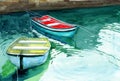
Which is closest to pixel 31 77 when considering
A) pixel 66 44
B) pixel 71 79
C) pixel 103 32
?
pixel 71 79

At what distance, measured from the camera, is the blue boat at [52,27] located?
62.0 feet

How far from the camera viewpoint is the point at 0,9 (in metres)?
22.6

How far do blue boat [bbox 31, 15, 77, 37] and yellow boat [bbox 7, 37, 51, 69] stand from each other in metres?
2.48

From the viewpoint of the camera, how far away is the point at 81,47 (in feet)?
59.9

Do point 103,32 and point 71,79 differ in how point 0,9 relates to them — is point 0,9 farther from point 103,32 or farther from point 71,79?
point 71,79

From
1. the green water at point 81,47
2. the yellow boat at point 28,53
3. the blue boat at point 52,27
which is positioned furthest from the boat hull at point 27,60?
the blue boat at point 52,27

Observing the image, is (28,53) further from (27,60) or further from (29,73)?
(29,73)

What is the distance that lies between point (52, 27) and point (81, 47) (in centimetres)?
239

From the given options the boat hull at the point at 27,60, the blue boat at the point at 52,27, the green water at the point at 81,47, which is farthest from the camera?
the blue boat at the point at 52,27

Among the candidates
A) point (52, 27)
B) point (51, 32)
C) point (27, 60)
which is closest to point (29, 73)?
point (27, 60)

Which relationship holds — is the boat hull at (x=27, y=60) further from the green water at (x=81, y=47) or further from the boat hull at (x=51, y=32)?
the boat hull at (x=51, y=32)

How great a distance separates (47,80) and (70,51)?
3384 millimetres

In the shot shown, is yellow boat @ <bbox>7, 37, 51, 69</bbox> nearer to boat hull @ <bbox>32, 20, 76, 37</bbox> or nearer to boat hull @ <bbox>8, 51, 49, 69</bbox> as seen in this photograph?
boat hull @ <bbox>8, 51, 49, 69</bbox>

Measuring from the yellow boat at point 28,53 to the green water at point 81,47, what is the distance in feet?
1.75
